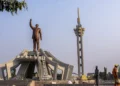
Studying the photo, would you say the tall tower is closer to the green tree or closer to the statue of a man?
the statue of a man

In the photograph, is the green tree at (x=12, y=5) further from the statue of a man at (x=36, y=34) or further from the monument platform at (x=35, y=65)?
the statue of a man at (x=36, y=34)

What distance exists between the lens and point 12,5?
21.0 ft

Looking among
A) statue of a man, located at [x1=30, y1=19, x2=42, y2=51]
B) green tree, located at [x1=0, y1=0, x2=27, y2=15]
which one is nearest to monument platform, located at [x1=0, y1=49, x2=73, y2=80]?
statue of a man, located at [x1=30, y1=19, x2=42, y2=51]

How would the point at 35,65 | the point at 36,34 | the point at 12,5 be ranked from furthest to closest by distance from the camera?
the point at 35,65 → the point at 36,34 → the point at 12,5

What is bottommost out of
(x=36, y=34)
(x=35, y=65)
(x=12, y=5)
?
(x=12, y=5)

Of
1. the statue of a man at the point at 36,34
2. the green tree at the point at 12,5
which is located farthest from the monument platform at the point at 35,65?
the green tree at the point at 12,5

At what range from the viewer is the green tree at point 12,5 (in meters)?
6.35

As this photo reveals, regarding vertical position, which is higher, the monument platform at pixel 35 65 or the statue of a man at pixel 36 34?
the statue of a man at pixel 36 34

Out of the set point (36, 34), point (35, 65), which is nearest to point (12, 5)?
point (36, 34)

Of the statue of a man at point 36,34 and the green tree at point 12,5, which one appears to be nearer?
the green tree at point 12,5

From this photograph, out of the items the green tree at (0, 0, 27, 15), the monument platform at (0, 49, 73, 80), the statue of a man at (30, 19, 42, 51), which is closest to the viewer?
the green tree at (0, 0, 27, 15)

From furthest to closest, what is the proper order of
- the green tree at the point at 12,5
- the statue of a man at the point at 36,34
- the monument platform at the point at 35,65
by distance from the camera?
the monument platform at the point at 35,65, the statue of a man at the point at 36,34, the green tree at the point at 12,5

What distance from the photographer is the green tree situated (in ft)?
20.8

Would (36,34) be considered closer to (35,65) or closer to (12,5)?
(35,65)
